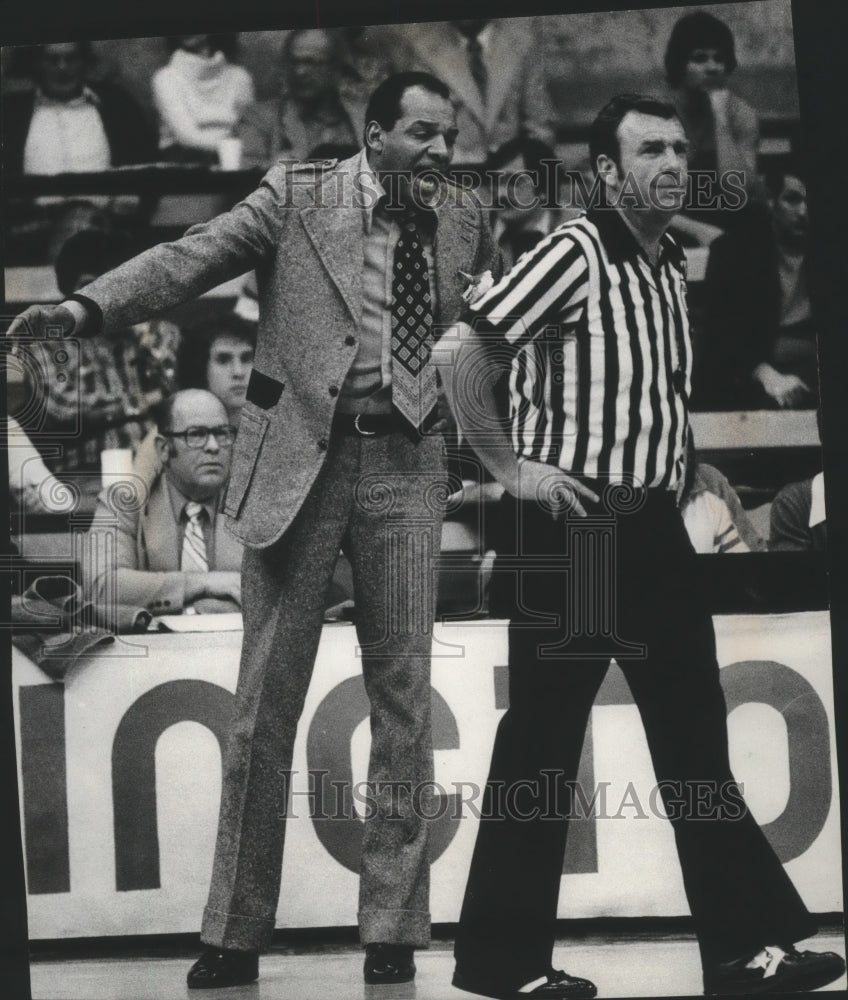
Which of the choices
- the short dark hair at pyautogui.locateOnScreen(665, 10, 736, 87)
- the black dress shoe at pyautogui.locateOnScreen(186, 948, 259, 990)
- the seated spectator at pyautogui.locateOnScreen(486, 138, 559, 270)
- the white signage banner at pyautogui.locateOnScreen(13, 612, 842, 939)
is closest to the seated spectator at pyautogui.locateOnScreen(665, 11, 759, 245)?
the short dark hair at pyautogui.locateOnScreen(665, 10, 736, 87)

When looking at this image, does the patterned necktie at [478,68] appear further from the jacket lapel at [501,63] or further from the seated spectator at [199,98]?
the seated spectator at [199,98]

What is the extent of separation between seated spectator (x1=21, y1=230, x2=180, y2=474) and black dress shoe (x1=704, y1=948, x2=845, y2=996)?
7.11 ft

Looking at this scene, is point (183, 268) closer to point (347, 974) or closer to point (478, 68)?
point (478, 68)

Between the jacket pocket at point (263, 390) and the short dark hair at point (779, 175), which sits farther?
the short dark hair at point (779, 175)

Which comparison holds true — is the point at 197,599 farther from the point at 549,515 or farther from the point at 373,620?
the point at 549,515

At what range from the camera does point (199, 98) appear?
9.54 ft

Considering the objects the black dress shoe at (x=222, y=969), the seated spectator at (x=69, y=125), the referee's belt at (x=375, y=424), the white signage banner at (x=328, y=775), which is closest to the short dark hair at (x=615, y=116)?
the referee's belt at (x=375, y=424)

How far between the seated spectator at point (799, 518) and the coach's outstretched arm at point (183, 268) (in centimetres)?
156

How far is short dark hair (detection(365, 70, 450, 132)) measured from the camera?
2.88 m

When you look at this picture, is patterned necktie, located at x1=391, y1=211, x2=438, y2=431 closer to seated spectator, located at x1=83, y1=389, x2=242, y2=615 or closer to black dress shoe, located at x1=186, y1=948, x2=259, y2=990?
seated spectator, located at x1=83, y1=389, x2=242, y2=615

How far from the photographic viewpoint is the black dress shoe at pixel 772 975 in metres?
2.88

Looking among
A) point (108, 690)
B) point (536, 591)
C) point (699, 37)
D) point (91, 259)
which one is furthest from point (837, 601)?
point (91, 259)

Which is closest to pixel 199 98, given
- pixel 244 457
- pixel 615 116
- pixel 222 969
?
pixel 244 457

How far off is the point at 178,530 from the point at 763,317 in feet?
5.62
